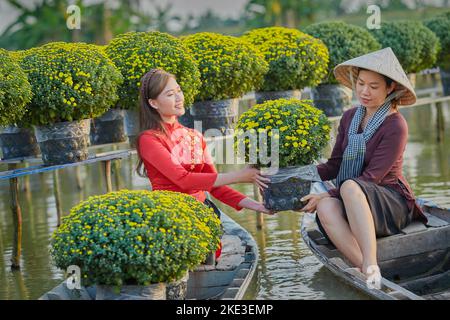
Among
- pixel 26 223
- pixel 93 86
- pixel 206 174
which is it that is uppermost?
pixel 93 86

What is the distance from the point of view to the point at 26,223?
1062cm

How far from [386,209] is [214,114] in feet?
10.7

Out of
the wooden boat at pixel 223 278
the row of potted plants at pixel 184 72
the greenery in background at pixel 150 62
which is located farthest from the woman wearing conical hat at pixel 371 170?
the row of potted plants at pixel 184 72

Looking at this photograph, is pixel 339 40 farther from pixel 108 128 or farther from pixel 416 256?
pixel 416 256

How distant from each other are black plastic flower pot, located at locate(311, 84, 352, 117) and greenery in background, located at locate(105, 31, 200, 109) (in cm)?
258

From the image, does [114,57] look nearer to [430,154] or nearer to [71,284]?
[71,284]

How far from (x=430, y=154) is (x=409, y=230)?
279 inches

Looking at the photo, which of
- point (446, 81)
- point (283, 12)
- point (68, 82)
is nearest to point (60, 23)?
point (283, 12)

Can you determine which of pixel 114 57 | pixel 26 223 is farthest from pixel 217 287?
pixel 26 223

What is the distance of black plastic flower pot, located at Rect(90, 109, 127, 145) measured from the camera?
8875 millimetres

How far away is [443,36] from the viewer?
1316cm

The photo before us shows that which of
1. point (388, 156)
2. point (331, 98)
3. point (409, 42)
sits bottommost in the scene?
point (388, 156)
